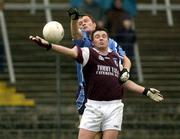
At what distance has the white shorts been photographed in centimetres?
1320

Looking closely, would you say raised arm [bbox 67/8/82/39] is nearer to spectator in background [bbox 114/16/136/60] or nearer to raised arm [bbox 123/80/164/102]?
raised arm [bbox 123/80/164/102]

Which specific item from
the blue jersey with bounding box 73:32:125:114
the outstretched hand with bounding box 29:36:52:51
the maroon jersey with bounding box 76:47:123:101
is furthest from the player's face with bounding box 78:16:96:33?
the outstretched hand with bounding box 29:36:52:51

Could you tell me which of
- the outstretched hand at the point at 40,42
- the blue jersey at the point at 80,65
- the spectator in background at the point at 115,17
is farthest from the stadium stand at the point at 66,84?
the outstretched hand at the point at 40,42

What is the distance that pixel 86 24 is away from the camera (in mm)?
13594

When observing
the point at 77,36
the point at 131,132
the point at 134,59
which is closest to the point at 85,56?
the point at 77,36

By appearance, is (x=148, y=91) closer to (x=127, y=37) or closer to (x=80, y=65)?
(x=80, y=65)

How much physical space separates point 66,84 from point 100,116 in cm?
692

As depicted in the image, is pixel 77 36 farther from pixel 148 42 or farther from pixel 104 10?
pixel 148 42

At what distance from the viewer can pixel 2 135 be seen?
1856 centimetres

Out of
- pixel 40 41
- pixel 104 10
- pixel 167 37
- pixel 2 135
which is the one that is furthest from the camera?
pixel 167 37

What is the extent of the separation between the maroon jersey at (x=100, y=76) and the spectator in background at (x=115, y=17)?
6.81 m

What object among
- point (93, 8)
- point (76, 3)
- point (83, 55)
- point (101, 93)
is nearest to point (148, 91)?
point (101, 93)

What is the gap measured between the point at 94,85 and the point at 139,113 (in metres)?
5.72

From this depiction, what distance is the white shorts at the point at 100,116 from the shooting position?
43.3ft
